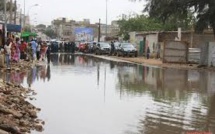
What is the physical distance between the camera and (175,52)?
41.6 metres

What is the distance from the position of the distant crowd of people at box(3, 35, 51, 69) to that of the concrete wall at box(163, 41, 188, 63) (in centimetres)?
993

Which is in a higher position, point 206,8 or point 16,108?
point 206,8

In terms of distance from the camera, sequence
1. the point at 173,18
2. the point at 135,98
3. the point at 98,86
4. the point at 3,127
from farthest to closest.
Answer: the point at 173,18 < the point at 98,86 < the point at 135,98 < the point at 3,127

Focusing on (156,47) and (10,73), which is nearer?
(10,73)

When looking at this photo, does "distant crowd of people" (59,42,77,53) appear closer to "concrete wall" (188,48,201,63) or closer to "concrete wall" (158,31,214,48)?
"concrete wall" (158,31,214,48)

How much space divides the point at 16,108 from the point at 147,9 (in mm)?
29716

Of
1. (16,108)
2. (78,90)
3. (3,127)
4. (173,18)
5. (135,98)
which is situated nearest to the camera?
(3,127)

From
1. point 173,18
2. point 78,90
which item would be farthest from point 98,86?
point 173,18

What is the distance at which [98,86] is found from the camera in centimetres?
2055

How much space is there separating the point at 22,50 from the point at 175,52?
1339 cm

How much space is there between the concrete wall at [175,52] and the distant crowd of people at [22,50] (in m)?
9.93

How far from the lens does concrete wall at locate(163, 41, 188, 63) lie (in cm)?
4119

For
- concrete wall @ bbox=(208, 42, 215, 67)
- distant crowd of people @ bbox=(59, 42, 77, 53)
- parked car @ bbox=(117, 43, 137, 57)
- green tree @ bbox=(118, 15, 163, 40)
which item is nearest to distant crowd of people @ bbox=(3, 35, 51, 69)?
concrete wall @ bbox=(208, 42, 215, 67)

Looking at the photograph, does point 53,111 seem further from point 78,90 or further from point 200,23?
point 200,23
